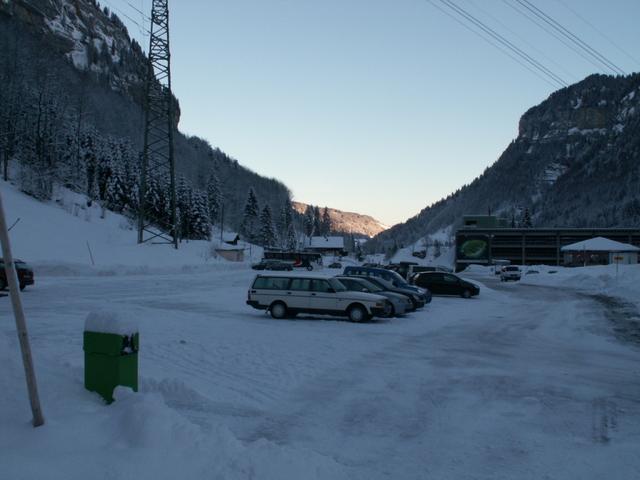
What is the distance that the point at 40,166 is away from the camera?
59625 millimetres

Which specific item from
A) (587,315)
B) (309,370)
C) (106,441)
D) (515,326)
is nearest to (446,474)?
(106,441)

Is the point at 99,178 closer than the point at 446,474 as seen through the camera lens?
No

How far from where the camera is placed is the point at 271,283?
19.3 metres

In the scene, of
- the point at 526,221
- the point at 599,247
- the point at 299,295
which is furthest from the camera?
the point at 526,221

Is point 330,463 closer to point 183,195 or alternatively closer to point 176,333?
point 176,333

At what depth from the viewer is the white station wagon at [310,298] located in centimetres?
1841

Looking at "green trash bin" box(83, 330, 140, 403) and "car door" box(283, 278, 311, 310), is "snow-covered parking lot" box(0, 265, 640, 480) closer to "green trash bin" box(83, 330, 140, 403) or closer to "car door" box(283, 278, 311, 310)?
"green trash bin" box(83, 330, 140, 403)

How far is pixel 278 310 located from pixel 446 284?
15.9 metres

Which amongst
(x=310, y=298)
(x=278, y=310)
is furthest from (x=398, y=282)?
(x=278, y=310)

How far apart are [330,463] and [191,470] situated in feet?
4.15

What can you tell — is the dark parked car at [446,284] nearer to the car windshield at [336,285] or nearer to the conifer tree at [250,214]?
the car windshield at [336,285]

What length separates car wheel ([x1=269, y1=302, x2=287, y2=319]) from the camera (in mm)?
18906

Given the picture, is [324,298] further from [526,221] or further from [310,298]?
[526,221]

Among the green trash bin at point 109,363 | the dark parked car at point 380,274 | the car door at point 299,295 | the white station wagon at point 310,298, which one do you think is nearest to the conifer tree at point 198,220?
the dark parked car at point 380,274
